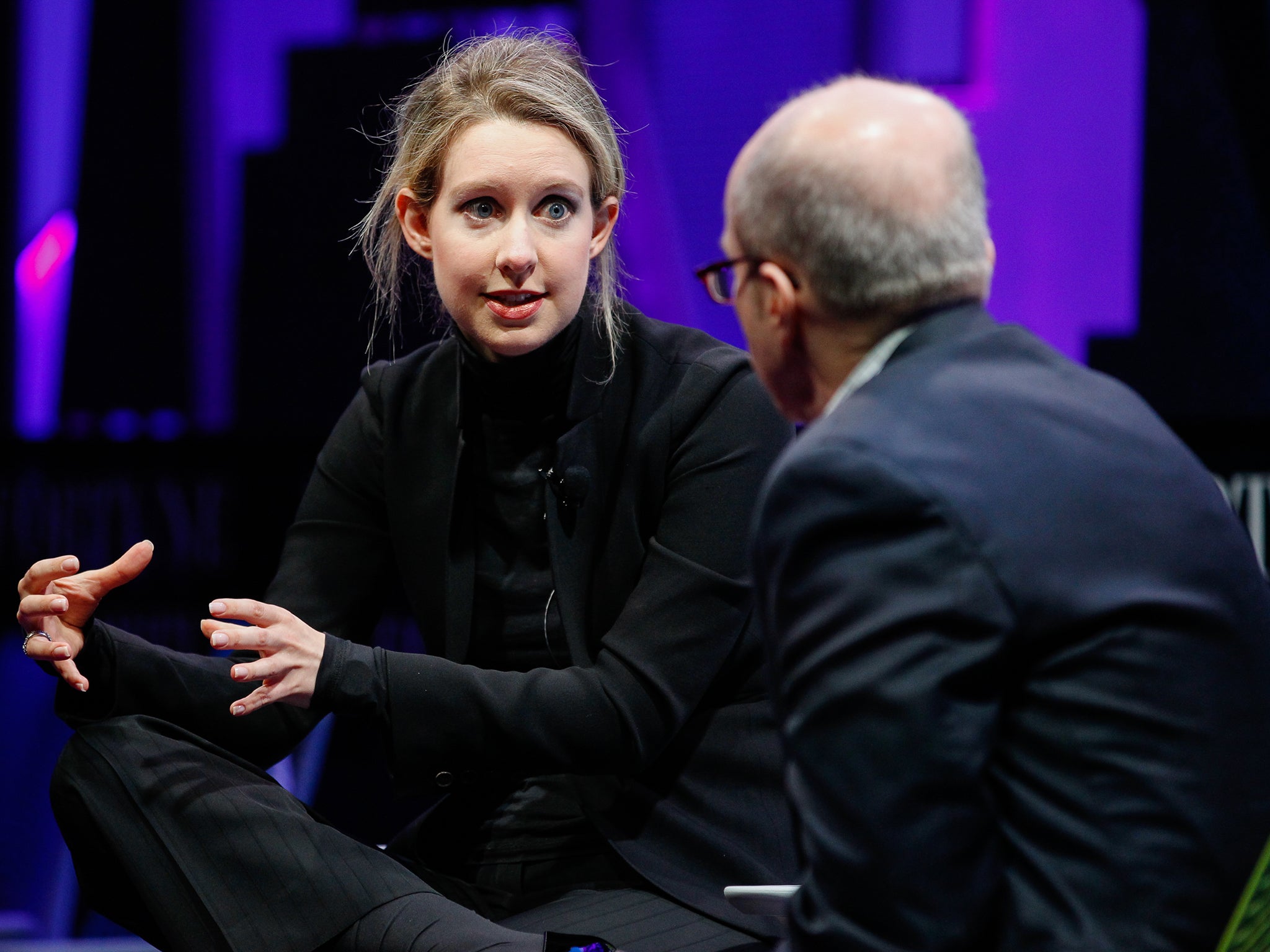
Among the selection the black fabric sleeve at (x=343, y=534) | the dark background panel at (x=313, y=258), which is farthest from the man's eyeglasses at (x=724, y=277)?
the dark background panel at (x=313, y=258)

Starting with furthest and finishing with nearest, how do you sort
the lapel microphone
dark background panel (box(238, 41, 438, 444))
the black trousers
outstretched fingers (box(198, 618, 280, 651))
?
dark background panel (box(238, 41, 438, 444)) → the lapel microphone → the black trousers → outstretched fingers (box(198, 618, 280, 651))

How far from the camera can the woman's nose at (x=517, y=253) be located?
1.85m

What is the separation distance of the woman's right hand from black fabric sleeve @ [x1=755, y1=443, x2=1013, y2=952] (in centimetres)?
107

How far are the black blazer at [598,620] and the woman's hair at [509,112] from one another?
7.1 inches

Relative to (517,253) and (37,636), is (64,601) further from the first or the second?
(517,253)

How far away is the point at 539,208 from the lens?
1910 millimetres

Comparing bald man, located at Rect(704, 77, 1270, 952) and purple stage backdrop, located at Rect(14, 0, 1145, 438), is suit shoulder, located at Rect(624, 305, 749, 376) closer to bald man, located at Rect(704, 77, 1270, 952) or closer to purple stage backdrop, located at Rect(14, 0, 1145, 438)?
bald man, located at Rect(704, 77, 1270, 952)

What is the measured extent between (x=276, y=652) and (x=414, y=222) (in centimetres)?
70

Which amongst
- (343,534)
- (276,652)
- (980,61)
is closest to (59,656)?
(276,652)

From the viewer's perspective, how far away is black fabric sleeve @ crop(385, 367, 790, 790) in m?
1.74

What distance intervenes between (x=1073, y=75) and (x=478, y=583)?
2.04 metres

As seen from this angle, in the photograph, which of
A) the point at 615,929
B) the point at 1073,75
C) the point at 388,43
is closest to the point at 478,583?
the point at 615,929

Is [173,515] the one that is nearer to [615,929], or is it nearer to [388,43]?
[388,43]

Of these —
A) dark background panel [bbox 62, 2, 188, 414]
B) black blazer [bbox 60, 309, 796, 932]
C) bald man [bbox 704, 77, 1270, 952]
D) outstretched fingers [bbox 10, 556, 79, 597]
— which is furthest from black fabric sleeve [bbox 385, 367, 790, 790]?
dark background panel [bbox 62, 2, 188, 414]
